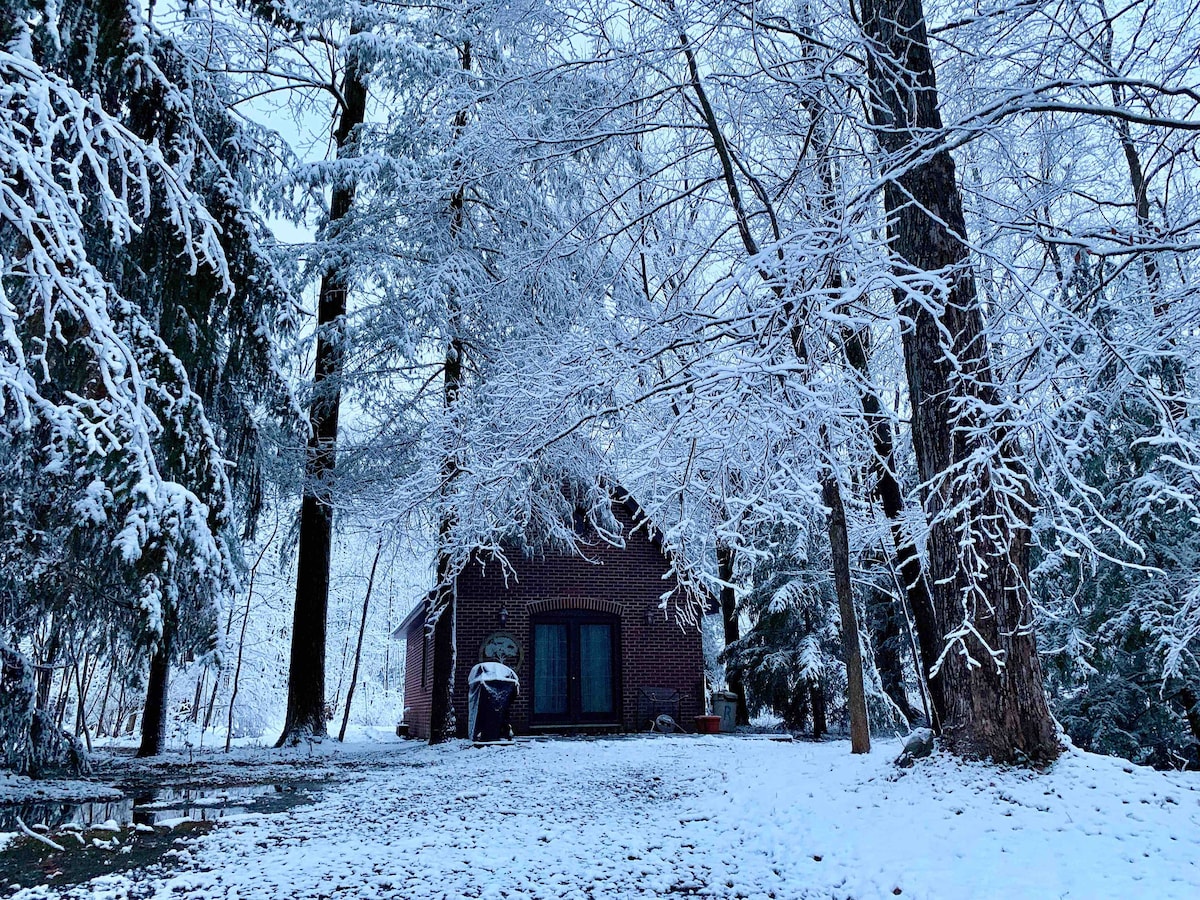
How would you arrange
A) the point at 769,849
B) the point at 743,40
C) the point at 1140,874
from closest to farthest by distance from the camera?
1. the point at 1140,874
2. the point at 769,849
3. the point at 743,40

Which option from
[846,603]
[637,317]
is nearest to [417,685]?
[846,603]

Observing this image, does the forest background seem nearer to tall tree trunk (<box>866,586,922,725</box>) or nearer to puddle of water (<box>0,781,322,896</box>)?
puddle of water (<box>0,781,322,896</box>)

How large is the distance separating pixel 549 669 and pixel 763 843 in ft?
37.7

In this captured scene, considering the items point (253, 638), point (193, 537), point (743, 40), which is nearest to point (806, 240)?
point (743, 40)

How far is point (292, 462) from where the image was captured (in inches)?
455

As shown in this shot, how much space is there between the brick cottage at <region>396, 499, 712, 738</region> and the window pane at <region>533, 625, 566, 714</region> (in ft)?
0.06

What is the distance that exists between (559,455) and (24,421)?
8614 millimetres

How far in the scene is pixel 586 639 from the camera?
54.6 ft

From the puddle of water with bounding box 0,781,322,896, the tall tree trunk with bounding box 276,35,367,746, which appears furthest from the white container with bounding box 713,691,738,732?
the puddle of water with bounding box 0,781,322,896

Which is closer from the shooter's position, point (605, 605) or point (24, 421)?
point (24, 421)

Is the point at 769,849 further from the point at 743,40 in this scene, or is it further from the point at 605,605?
the point at 605,605

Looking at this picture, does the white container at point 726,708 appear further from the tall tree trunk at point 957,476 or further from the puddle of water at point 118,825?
the tall tree trunk at point 957,476

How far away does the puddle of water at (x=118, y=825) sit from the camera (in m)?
4.48

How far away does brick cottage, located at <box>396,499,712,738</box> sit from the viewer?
15938 mm
